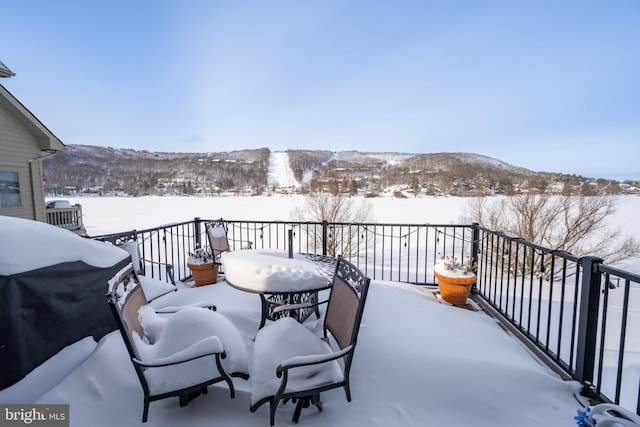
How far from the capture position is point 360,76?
1066cm

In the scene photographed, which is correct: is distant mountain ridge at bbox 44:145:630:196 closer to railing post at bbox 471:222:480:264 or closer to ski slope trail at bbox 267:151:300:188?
ski slope trail at bbox 267:151:300:188

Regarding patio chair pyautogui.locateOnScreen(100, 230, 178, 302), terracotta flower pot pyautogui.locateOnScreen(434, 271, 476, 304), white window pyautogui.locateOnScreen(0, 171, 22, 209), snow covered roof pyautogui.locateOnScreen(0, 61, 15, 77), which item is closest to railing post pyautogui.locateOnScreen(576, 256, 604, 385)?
terracotta flower pot pyautogui.locateOnScreen(434, 271, 476, 304)

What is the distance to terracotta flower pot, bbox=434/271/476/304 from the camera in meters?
3.32

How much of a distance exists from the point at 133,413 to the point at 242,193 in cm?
3184

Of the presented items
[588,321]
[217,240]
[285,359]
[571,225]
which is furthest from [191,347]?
[571,225]

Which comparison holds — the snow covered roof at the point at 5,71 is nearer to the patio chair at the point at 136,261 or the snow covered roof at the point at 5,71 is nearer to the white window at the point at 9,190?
the white window at the point at 9,190

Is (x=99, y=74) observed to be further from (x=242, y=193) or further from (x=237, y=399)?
(x=242, y=193)

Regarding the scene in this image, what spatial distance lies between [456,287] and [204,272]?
11.1 ft

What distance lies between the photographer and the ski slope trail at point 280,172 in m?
35.2

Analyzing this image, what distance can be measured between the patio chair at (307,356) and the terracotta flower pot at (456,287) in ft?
6.65

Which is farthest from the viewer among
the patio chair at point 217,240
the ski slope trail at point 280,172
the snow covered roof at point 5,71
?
the ski slope trail at point 280,172

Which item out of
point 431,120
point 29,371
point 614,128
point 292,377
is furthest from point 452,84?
point 29,371

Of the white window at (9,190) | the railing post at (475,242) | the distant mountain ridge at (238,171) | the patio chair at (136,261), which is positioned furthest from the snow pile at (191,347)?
the distant mountain ridge at (238,171)

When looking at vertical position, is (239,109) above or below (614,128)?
above
